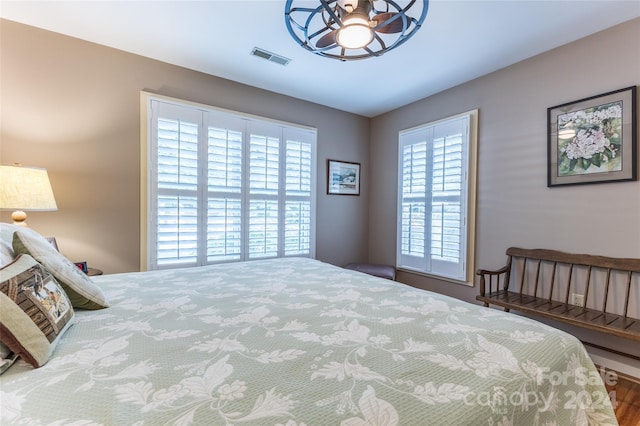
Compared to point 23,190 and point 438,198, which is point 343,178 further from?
point 23,190

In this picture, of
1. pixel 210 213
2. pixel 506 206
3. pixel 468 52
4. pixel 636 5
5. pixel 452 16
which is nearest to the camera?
pixel 636 5

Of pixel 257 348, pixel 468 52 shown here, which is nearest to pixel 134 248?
pixel 257 348

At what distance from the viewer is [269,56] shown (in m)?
2.60

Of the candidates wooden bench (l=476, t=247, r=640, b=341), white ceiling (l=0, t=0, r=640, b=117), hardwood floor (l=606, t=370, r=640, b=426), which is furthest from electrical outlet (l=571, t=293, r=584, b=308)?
white ceiling (l=0, t=0, r=640, b=117)

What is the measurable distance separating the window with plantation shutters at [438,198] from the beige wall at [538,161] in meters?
0.11

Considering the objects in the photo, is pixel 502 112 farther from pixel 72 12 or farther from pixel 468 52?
pixel 72 12

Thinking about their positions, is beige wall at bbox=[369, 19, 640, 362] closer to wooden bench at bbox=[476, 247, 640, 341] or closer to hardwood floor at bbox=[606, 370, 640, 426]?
wooden bench at bbox=[476, 247, 640, 341]

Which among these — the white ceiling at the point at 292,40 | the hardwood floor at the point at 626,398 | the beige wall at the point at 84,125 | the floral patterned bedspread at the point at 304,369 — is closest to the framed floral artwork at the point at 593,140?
the white ceiling at the point at 292,40

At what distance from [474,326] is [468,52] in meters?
2.40

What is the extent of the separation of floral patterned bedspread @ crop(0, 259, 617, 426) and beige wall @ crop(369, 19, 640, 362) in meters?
1.65

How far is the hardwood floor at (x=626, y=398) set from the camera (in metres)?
1.62

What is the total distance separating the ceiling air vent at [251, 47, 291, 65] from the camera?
2.52 m

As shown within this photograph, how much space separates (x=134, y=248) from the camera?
2.61 meters

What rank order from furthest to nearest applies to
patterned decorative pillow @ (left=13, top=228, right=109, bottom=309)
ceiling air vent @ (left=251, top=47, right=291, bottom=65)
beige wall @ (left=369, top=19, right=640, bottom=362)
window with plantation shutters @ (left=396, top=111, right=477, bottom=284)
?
window with plantation shutters @ (left=396, top=111, right=477, bottom=284) < ceiling air vent @ (left=251, top=47, right=291, bottom=65) < beige wall @ (left=369, top=19, right=640, bottom=362) < patterned decorative pillow @ (left=13, top=228, right=109, bottom=309)
